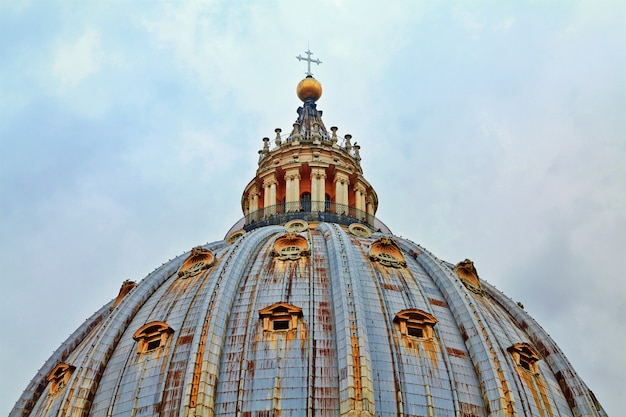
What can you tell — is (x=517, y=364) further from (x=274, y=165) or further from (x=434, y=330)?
(x=274, y=165)

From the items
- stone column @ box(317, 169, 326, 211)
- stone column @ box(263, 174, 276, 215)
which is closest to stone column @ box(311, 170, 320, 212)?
stone column @ box(317, 169, 326, 211)

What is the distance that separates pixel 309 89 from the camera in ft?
184

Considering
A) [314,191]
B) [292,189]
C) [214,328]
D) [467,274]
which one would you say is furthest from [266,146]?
[214,328]

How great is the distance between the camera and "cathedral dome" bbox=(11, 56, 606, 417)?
2827cm

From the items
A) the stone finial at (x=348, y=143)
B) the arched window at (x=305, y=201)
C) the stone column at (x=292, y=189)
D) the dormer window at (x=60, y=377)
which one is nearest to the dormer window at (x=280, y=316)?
the dormer window at (x=60, y=377)

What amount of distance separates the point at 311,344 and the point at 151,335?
696cm

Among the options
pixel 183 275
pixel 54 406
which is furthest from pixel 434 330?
pixel 54 406

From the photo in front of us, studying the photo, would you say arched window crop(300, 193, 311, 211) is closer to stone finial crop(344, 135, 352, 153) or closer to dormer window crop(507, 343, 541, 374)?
stone finial crop(344, 135, 352, 153)

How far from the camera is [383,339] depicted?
30.9 m

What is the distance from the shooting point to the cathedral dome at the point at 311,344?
1113 inches

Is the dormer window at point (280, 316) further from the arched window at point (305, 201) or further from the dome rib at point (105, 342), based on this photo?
the arched window at point (305, 201)

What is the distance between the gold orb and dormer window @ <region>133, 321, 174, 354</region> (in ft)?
91.5

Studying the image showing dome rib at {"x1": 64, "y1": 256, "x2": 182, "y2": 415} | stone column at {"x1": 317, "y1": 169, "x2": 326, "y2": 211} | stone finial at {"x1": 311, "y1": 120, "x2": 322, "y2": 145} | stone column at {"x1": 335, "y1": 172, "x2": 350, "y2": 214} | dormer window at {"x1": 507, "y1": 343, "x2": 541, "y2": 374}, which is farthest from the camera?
stone finial at {"x1": 311, "y1": 120, "x2": 322, "y2": 145}

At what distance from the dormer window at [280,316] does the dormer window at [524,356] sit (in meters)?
9.31
